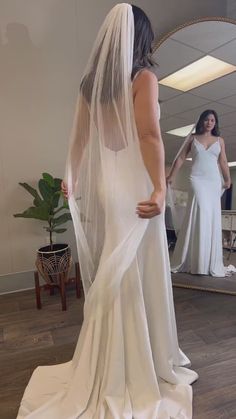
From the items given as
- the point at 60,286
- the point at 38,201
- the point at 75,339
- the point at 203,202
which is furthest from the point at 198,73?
the point at 75,339

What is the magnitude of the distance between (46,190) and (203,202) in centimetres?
118

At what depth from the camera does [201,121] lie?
6.25 feet

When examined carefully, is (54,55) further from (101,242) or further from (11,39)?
(101,242)

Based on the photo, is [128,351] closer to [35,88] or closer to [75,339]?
[75,339]

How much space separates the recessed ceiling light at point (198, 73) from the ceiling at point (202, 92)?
30mm

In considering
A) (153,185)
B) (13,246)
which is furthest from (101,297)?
(13,246)

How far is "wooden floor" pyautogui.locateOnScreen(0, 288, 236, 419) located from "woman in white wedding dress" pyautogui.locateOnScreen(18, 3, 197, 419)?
0.11 metres

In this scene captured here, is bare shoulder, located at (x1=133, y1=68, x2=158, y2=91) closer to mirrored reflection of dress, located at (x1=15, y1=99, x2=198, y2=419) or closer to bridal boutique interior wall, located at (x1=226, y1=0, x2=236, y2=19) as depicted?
mirrored reflection of dress, located at (x1=15, y1=99, x2=198, y2=419)

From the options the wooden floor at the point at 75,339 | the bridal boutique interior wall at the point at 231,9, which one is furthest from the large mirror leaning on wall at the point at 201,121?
the bridal boutique interior wall at the point at 231,9

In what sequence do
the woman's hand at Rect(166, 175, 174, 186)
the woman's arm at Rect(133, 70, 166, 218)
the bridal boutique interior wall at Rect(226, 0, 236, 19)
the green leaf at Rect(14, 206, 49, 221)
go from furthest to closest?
the bridal boutique interior wall at Rect(226, 0, 236, 19) → the woman's hand at Rect(166, 175, 174, 186) → the green leaf at Rect(14, 206, 49, 221) → the woman's arm at Rect(133, 70, 166, 218)

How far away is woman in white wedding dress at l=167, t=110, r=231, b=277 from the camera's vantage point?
191cm

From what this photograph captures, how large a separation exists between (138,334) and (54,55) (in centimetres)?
198

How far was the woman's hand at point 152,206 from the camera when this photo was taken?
89 cm

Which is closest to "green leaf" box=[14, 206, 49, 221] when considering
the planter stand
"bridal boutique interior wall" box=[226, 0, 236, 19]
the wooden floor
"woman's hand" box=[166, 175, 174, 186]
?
the planter stand
